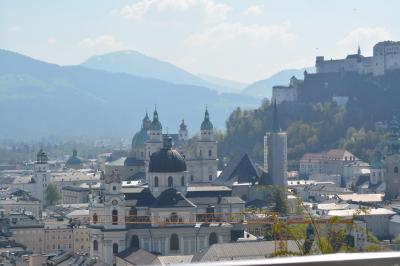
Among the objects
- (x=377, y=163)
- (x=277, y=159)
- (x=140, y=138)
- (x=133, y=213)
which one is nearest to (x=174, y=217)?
(x=133, y=213)

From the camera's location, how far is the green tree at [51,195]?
44438 millimetres

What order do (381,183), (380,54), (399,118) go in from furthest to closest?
(380,54)
(399,118)
(381,183)

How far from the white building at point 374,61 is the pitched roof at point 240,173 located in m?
19.8

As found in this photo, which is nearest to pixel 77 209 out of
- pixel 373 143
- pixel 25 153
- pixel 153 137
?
pixel 153 137

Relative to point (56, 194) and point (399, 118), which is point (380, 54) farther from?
point (56, 194)

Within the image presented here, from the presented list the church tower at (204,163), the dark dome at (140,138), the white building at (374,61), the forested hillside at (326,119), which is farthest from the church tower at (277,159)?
the white building at (374,61)

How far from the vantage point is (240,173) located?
33500 mm

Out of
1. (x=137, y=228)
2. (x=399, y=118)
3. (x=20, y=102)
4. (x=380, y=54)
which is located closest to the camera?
(x=137, y=228)

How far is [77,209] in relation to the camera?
36.3 meters

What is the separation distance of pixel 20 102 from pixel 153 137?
11529cm

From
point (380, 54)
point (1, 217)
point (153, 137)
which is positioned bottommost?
point (1, 217)

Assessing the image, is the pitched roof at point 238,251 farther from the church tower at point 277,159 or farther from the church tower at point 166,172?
the church tower at point 277,159

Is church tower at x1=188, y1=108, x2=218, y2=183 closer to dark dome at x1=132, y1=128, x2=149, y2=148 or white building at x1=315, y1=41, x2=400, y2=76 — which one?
dark dome at x1=132, y1=128, x2=149, y2=148

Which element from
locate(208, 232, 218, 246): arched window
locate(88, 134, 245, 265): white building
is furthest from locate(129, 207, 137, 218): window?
locate(208, 232, 218, 246): arched window
